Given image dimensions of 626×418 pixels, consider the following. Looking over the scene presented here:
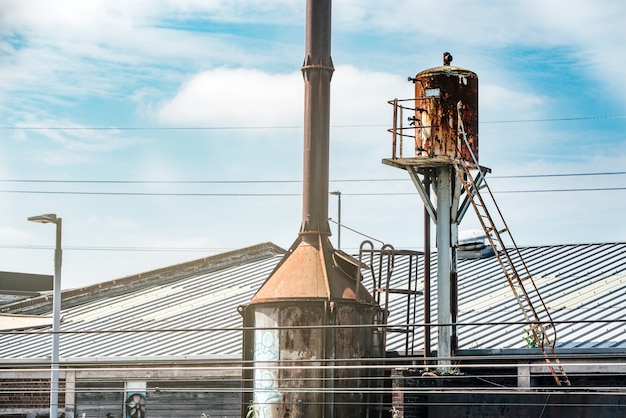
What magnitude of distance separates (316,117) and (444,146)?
2514 mm

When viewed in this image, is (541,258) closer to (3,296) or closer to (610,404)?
(610,404)

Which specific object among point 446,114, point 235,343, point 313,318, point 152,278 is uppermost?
point 446,114

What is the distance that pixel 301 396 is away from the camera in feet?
60.7

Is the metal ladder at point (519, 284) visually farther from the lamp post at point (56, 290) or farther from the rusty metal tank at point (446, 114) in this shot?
the lamp post at point (56, 290)

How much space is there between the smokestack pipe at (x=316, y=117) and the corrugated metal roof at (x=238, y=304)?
2.70m

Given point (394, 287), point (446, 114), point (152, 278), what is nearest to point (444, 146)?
point (446, 114)

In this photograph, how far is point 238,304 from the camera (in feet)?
87.6

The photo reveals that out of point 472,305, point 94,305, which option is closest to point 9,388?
point 94,305

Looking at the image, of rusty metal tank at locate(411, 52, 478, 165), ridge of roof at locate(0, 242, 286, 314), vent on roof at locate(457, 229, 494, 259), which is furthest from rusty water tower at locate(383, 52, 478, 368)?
ridge of roof at locate(0, 242, 286, 314)

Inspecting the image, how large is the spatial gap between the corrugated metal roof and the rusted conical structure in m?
0.89

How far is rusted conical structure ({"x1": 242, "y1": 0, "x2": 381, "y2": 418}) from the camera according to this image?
1861 centimetres

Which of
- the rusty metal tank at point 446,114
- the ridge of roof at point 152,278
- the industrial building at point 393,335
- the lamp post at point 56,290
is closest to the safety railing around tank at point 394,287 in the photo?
the industrial building at point 393,335

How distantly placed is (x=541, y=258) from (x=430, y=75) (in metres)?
7.02

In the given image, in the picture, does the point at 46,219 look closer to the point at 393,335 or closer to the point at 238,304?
the point at 238,304
